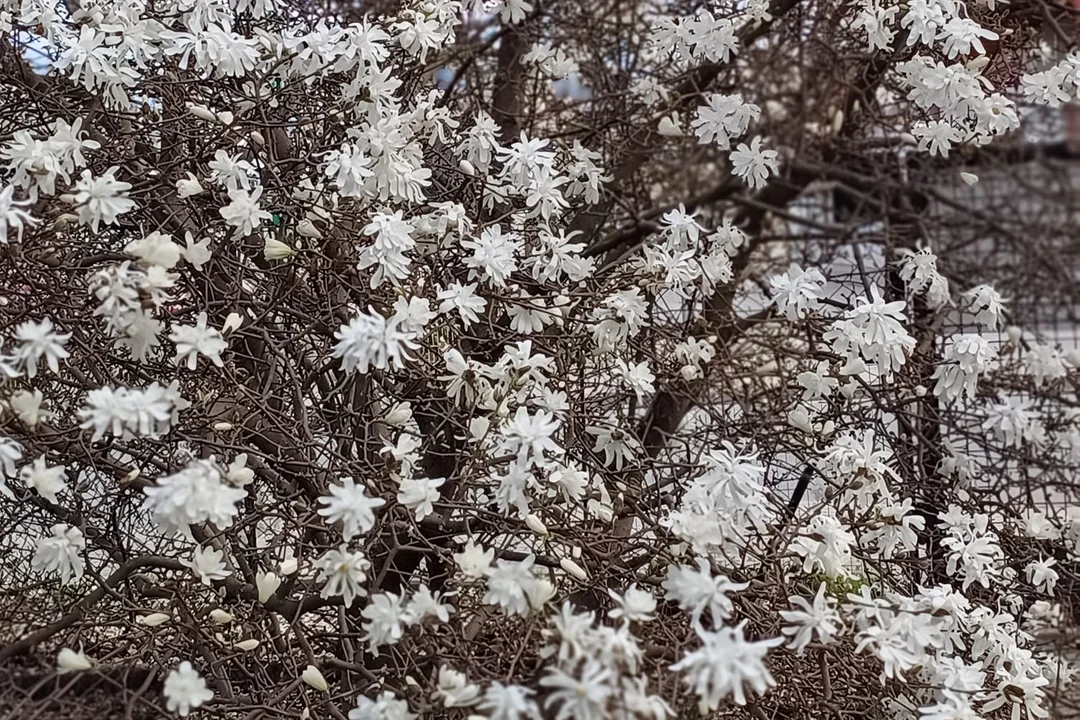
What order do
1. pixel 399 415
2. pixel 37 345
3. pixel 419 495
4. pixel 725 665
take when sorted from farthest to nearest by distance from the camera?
pixel 399 415, pixel 419 495, pixel 37 345, pixel 725 665

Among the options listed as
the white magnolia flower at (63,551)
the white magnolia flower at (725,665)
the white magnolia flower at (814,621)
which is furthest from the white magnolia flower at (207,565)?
the white magnolia flower at (814,621)

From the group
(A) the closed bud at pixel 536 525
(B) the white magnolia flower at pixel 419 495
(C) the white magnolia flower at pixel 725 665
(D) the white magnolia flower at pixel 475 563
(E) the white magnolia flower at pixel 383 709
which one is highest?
(A) the closed bud at pixel 536 525

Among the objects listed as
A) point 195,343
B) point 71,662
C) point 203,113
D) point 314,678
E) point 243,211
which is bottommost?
point 71,662

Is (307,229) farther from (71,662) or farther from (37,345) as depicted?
(71,662)

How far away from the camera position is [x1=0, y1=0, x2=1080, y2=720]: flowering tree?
112cm

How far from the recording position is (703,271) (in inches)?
61.9

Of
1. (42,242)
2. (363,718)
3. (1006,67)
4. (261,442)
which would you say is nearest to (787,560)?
(363,718)

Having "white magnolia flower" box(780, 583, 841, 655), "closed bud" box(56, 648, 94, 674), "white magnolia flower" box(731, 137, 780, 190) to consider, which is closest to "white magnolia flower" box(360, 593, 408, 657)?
"closed bud" box(56, 648, 94, 674)

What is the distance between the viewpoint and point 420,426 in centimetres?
162

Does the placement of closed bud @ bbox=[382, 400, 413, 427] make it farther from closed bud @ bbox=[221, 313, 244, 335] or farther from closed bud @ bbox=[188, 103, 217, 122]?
closed bud @ bbox=[188, 103, 217, 122]

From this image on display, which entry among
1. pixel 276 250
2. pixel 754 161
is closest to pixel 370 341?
pixel 276 250

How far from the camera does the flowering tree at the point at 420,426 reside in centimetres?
112

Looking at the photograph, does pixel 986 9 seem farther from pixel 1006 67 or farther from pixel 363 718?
pixel 363 718

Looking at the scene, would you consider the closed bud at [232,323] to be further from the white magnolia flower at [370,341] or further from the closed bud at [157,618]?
the closed bud at [157,618]
